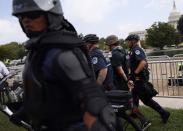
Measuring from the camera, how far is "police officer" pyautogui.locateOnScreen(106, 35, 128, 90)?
269 inches

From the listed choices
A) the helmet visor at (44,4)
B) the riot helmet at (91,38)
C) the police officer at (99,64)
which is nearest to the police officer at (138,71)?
the police officer at (99,64)

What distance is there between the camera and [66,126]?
2.23 meters

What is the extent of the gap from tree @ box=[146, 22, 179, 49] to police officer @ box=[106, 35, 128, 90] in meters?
60.5

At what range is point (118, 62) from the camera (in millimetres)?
6859

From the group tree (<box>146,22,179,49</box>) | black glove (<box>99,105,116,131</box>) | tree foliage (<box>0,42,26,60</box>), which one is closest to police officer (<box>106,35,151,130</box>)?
black glove (<box>99,105,116,131</box>)

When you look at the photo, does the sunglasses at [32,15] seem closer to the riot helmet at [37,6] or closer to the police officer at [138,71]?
the riot helmet at [37,6]

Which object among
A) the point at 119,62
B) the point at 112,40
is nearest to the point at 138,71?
the point at 119,62

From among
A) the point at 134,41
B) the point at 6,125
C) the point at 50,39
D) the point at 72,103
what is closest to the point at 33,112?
the point at 72,103

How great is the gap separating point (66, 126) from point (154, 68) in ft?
30.0

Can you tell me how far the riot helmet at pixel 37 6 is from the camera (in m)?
2.24

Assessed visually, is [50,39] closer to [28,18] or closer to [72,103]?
[28,18]

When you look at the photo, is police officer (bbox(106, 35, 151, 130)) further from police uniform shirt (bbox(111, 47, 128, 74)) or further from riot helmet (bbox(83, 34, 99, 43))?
riot helmet (bbox(83, 34, 99, 43))

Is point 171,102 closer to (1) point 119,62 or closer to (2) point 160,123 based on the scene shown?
(2) point 160,123

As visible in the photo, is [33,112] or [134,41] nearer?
[33,112]
